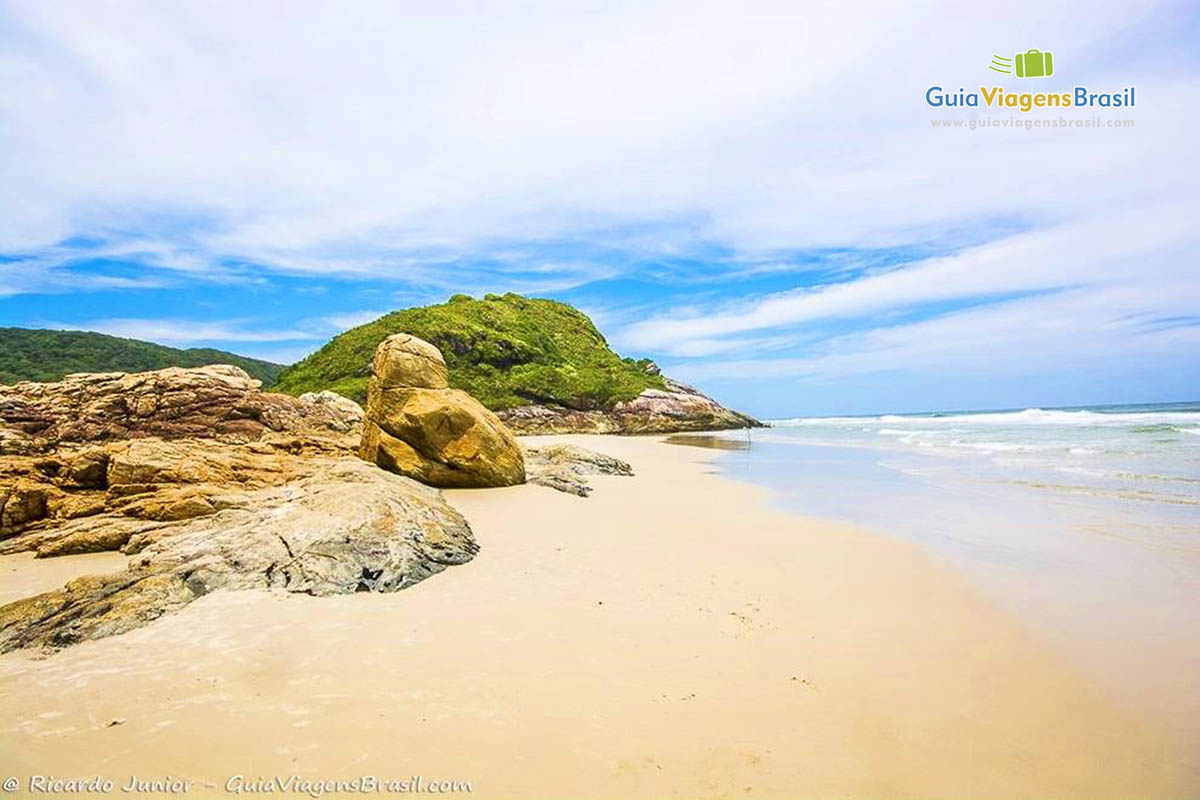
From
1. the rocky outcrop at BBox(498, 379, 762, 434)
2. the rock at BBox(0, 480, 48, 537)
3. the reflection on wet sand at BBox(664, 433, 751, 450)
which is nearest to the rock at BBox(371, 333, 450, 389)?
the rock at BBox(0, 480, 48, 537)

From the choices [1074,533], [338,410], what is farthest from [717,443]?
[1074,533]

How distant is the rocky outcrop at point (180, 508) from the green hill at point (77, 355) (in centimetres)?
5424

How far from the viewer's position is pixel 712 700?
4207 millimetres

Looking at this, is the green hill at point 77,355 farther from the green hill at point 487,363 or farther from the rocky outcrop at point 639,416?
the rocky outcrop at point 639,416

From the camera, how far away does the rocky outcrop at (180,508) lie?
564 cm

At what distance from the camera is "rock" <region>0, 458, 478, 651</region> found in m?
5.11

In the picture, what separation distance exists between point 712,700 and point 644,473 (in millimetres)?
15279

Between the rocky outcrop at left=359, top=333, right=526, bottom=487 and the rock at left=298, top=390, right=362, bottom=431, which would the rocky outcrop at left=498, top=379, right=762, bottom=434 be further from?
the rocky outcrop at left=359, top=333, right=526, bottom=487

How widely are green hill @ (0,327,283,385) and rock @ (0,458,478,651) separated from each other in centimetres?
6192

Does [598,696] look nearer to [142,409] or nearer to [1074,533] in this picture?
[1074,533]

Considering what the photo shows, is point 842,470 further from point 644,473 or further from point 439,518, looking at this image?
point 439,518

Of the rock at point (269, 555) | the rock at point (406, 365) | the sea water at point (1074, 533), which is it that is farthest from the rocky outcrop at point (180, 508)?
the sea water at point (1074, 533)

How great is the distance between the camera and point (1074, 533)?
376 inches

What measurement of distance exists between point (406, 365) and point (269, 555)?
298 inches
